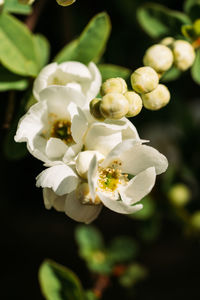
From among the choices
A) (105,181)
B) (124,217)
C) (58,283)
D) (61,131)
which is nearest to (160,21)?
(61,131)

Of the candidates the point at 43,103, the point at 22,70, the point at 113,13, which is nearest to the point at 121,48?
the point at 113,13

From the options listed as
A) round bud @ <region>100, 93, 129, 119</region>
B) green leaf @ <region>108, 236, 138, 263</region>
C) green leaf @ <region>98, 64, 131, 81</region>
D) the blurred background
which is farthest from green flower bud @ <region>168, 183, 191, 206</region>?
round bud @ <region>100, 93, 129, 119</region>

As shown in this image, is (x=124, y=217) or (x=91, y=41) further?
(x=124, y=217)

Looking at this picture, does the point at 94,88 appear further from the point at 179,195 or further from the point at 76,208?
the point at 179,195

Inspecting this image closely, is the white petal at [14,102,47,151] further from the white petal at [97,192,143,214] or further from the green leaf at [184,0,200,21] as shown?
the green leaf at [184,0,200,21]

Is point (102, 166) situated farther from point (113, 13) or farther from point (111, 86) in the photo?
point (113, 13)

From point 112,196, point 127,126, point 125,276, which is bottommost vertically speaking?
point 125,276

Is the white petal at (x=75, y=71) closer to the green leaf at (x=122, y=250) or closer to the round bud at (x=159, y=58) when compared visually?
the round bud at (x=159, y=58)
